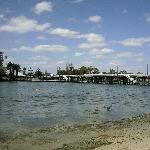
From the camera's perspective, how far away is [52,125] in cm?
2691

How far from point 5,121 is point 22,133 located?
22.8 ft

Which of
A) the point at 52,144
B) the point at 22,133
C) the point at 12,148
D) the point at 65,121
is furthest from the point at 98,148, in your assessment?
the point at 65,121

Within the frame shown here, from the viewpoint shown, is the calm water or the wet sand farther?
the calm water

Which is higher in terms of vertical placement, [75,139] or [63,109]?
[75,139]

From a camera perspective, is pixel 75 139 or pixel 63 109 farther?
pixel 63 109

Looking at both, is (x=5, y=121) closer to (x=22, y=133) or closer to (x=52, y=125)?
(x=52, y=125)

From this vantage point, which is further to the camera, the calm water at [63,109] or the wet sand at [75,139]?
the calm water at [63,109]

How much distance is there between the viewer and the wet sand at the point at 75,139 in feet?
56.6

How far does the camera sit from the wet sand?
679 inches

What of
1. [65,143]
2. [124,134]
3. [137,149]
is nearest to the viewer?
[137,149]

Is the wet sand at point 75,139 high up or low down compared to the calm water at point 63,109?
up

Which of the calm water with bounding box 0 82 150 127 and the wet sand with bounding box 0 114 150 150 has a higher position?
the wet sand with bounding box 0 114 150 150

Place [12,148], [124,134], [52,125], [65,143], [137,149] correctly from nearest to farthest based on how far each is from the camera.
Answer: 1. [137,149]
2. [12,148]
3. [65,143]
4. [124,134]
5. [52,125]

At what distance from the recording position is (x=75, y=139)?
20.2 metres
